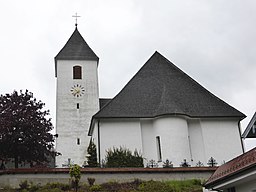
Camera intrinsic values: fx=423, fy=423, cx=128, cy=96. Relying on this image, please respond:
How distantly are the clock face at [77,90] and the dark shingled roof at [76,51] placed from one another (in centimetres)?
316

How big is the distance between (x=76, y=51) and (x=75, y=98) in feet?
18.5

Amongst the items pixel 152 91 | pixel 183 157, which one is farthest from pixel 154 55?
pixel 183 157

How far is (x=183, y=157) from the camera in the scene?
88.3ft

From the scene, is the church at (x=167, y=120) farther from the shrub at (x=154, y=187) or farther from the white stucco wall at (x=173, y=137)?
the shrub at (x=154, y=187)

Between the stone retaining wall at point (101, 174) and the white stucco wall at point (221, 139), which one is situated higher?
the white stucco wall at point (221, 139)

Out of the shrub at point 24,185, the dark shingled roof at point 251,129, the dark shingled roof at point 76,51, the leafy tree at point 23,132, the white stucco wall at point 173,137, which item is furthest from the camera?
the dark shingled roof at point 76,51

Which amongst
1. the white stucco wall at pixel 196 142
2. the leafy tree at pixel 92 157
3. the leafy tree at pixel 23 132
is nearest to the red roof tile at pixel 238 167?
the leafy tree at pixel 23 132

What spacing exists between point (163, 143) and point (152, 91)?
15.8ft

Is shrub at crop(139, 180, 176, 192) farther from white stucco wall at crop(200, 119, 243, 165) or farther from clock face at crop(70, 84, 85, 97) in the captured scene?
clock face at crop(70, 84, 85, 97)

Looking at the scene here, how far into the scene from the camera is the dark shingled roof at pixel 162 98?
28638 millimetres

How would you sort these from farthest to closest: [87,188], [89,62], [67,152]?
1. [89,62]
2. [67,152]
3. [87,188]

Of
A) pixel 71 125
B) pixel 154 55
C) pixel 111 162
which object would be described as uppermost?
pixel 154 55

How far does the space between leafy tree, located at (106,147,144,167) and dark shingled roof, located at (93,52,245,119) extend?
272 centimetres

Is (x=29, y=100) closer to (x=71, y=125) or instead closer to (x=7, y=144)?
(x=7, y=144)
